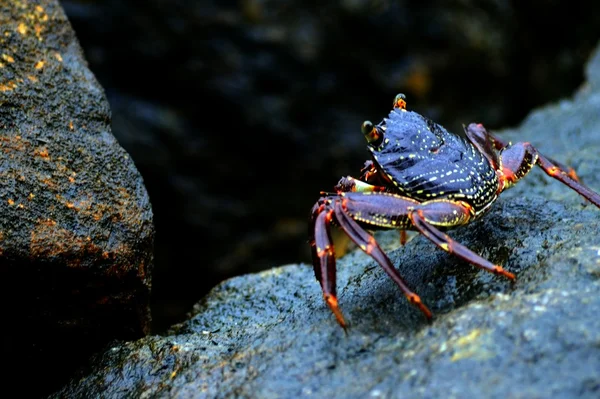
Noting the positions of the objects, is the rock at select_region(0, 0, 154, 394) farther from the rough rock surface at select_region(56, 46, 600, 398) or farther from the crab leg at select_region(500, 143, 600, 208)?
the crab leg at select_region(500, 143, 600, 208)

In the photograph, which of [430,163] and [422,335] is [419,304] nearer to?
[422,335]

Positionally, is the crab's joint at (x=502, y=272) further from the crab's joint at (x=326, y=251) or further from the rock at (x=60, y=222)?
the rock at (x=60, y=222)

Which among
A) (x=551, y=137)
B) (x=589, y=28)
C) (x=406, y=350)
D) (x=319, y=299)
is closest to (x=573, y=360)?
(x=406, y=350)

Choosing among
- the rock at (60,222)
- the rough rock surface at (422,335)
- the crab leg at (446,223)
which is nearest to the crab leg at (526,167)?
the rough rock surface at (422,335)

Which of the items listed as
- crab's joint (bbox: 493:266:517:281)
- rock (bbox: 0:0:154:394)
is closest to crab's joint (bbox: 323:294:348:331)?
crab's joint (bbox: 493:266:517:281)

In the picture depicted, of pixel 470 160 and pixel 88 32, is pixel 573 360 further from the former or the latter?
pixel 88 32

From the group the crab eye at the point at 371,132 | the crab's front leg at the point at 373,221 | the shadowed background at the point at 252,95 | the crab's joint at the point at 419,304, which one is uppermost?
the shadowed background at the point at 252,95
